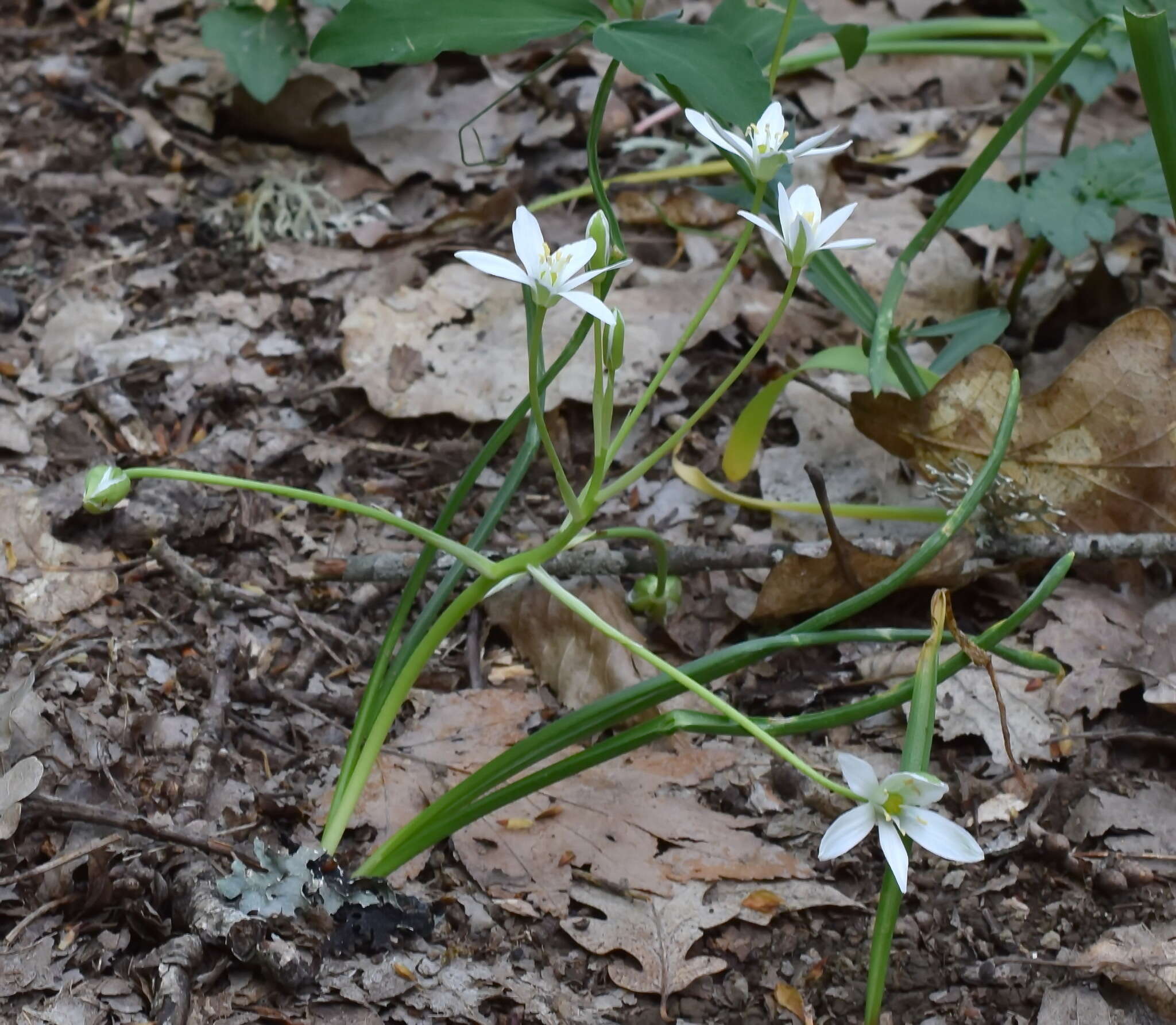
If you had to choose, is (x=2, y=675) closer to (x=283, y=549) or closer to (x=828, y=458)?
(x=283, y=549)

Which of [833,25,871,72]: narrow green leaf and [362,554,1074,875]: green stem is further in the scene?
[833,25,871,72]: narrow green leaf

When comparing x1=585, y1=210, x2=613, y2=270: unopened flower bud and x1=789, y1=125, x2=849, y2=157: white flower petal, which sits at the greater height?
x1=789, y1=125, x2=849, y2=157: white flower petal

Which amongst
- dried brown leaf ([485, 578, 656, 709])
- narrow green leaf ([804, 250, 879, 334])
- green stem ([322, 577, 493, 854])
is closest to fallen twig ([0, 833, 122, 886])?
green stem ([322, 577, 493, 854])

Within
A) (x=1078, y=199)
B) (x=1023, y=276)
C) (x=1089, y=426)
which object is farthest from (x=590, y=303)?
(x=1023, y=276)

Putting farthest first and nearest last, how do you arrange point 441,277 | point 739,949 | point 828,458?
point 441,277
point 828,458
point 739,949

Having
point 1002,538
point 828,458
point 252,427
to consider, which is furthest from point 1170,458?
point 252,427

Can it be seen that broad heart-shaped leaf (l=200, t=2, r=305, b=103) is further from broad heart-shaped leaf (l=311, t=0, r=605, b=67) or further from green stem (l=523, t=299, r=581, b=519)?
green stem (l=523, t=299, r=581, b=519)
